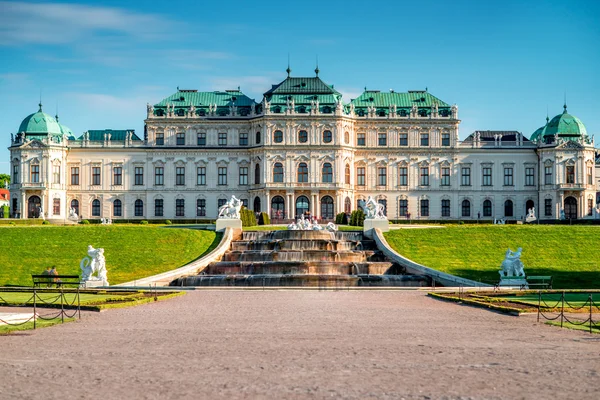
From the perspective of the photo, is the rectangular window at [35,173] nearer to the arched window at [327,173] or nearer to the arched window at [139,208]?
the arched window at [139,208]

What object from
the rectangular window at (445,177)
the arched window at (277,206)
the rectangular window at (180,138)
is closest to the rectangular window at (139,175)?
the rectangular window at (180,138)

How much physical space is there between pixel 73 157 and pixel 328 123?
27.1 m

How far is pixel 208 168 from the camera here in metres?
85.6

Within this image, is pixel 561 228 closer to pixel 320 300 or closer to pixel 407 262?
pixel 407 262

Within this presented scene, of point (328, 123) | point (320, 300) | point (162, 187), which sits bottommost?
point (320, 300)

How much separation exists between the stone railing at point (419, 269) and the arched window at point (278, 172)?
29.9 metres

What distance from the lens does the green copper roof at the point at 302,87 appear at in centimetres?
8319

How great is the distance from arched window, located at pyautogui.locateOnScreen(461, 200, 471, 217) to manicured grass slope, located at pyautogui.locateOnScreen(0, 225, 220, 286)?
37706 mm

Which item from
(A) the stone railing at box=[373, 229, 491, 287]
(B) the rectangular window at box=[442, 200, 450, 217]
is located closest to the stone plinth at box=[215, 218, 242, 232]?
(A) the stone railing at box=[373, 229, 491, 287]

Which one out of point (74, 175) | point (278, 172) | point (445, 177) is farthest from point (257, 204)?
point (445, 177)

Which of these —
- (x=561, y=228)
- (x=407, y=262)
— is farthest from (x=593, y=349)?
(x=561, y=228)

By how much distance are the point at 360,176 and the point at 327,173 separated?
4.69 metres

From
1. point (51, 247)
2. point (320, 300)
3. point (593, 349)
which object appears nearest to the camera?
point (593, 349)

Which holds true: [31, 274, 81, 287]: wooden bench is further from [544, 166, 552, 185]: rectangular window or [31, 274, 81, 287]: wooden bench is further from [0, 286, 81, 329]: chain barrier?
[544, 166, 552, 185]: rectangular window
